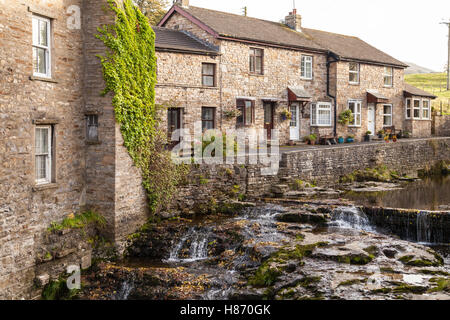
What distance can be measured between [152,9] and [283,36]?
43.7ft

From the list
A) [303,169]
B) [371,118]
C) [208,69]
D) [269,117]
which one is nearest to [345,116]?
[371,118]

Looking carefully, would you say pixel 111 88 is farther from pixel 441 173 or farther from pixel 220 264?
pixel 441 173

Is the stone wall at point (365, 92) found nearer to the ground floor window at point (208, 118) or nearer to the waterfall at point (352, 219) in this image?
the ground floor window at point (208, 118)

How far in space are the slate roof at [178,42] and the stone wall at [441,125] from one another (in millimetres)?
22449

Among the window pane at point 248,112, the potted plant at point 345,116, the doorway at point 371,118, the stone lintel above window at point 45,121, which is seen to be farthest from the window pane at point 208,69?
the doorway at point 371,118

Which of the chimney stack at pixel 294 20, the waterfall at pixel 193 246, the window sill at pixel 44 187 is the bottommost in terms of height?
the waterfall at pixel 193 246

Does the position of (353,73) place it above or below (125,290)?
above

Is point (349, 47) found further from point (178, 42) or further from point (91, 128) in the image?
point (91, 128)

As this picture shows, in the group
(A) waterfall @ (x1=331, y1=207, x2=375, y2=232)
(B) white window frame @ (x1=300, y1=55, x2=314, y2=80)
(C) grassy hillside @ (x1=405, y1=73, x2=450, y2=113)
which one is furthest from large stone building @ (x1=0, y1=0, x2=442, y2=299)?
(C) grassy hillside @ (x1=405, y1=73, x2=450, y2=113)

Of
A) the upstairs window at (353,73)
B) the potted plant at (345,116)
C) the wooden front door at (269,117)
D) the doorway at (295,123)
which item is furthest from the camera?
the upstairs window at (353,73)

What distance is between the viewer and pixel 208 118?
23.9 m

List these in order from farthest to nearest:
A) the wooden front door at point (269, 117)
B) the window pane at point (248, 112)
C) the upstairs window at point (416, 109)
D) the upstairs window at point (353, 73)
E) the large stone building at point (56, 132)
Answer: the upstairs window at point (416, 109), the upstairs window at point (353, 73), the wooden front door at point (269, 117), the window pane at point (248, 112), the large stone building at point (56, 132)

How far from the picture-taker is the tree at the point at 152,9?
3610cm

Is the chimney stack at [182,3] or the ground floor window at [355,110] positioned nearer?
the chimney stack at [182,3]
